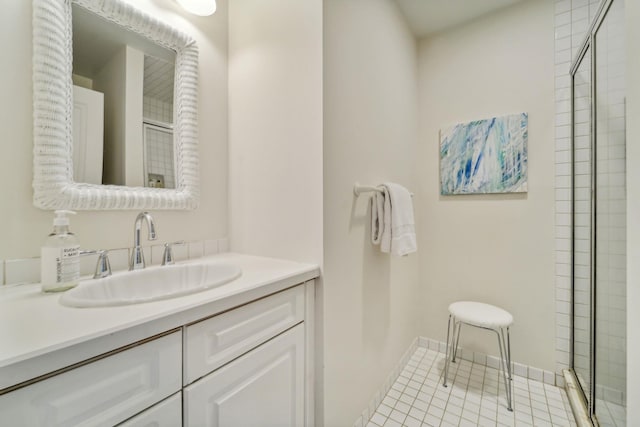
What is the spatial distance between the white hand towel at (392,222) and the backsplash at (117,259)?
75 cm

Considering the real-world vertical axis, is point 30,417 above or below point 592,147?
below

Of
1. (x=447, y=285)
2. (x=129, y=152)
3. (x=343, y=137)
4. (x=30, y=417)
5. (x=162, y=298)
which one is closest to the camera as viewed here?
(x=30, y=417)

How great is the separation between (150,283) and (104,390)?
49cm

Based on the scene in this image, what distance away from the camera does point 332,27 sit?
1091 mm

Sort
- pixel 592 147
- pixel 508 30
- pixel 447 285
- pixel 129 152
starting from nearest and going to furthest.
Answer: pixel 129 152
pixel 592 147
pixel 508 30
pixel 447 285

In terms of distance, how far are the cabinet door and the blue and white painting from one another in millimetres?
1460

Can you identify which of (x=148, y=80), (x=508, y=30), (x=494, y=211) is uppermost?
(x=508, y=30)

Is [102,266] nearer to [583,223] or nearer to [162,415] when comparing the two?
[162,415]

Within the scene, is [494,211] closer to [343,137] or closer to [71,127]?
[343,137]

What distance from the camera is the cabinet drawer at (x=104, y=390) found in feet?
1.45

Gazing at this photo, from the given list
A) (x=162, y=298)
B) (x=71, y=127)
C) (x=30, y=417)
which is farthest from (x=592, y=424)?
(x=71, y=127)

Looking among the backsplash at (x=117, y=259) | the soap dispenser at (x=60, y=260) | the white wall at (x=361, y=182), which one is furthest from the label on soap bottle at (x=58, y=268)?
the white wall at (x=361, y=182)

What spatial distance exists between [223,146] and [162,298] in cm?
89

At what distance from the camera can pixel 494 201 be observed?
5.72 feet
